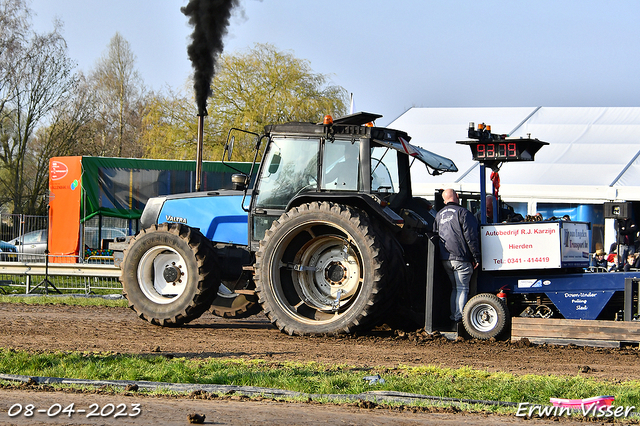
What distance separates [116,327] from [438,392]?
5487 mm

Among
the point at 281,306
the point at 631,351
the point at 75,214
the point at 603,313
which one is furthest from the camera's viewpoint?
the point at 75,214

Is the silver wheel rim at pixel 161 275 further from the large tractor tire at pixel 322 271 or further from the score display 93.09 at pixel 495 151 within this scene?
the score display 93.09 at pixel 495 151

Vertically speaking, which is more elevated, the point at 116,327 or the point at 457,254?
the point at 457,254

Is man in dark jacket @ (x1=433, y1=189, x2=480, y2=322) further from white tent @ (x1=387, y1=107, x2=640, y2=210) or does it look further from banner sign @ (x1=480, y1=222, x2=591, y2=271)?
white tent @ (x1=387, y1=107, x2=640, y2=210)

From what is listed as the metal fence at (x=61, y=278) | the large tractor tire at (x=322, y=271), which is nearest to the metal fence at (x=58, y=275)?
the metal fence at (x=61, y=278)

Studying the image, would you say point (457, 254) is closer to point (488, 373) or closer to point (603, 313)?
point (603, 313)

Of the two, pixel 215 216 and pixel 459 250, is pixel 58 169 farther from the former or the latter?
pixel 459 250

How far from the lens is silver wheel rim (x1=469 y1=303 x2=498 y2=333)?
8.23 m

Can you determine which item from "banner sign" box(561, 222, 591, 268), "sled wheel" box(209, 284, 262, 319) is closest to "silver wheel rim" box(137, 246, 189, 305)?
"sled wheel" box(209, 284, 262, 319)

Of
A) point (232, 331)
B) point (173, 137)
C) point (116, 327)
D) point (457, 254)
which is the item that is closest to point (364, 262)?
point (457, 254)

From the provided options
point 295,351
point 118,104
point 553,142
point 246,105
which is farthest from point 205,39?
point 118,104

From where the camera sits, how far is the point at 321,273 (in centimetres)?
903

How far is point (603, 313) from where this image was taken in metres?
8.11

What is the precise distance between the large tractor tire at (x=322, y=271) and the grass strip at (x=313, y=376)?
1.79 metres
